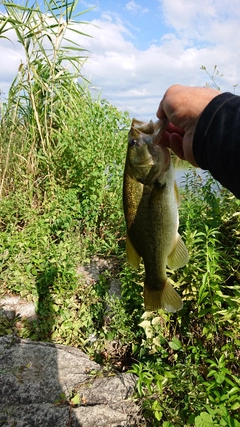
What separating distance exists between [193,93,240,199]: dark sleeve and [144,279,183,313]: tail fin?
2.88ft

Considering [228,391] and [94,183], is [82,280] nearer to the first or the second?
[94,183]

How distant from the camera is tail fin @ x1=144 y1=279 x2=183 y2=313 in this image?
7.27 feet

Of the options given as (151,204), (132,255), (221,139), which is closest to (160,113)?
(151,204)

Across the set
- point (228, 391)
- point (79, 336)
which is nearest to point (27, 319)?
point (79, 336)

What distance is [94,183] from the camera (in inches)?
201

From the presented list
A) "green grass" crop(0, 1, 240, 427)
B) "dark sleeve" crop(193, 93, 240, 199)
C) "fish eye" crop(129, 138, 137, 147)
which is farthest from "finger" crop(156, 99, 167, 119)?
"green grass" crop(0, 1, 240, 427)

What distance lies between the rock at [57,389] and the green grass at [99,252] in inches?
8.2

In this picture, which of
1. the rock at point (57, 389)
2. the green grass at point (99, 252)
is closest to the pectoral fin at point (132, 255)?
the green grass at point (99, 252)

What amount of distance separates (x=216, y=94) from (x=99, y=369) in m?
2.73

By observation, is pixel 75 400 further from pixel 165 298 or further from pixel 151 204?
pixel 151 204

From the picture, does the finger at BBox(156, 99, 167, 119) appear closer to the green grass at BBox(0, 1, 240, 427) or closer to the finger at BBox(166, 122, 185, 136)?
the finger at BBox(166, 122, 185, 136)

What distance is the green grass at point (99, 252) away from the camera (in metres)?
3.00

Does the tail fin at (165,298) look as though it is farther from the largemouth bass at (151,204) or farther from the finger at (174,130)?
the finger at (174,130)

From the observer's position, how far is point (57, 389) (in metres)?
3.23
